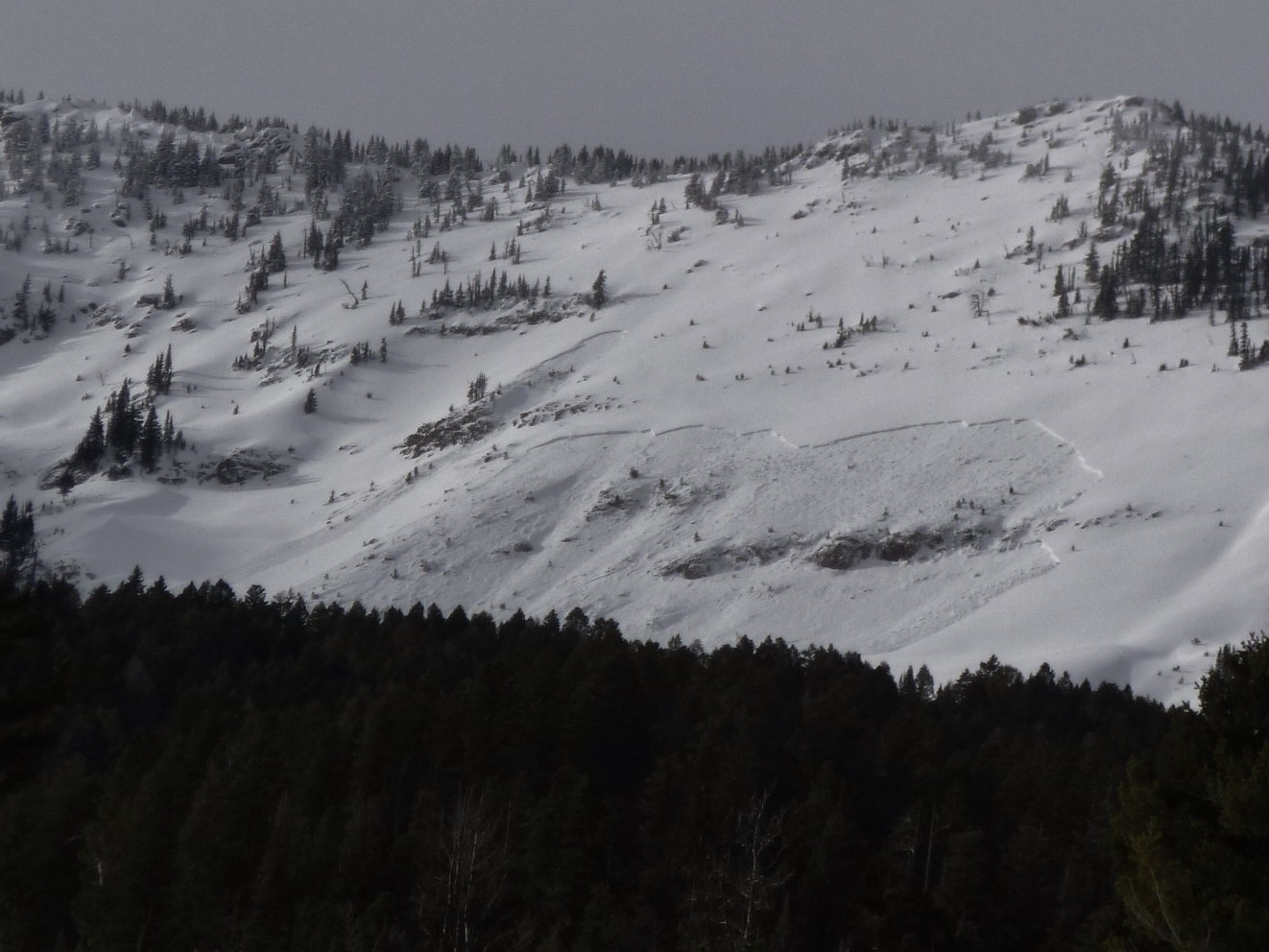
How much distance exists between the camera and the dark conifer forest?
31.6m

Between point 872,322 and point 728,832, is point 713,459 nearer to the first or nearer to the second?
point 872,322

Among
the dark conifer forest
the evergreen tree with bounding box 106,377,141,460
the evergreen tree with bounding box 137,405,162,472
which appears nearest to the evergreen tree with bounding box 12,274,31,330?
the evergreen tree with bounding box 106,377,141,460

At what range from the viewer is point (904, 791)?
135ft

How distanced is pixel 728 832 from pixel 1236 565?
41.6m

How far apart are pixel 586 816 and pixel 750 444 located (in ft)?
214

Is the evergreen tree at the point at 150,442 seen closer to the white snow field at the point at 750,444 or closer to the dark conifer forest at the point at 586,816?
the white snow field at the point at 750,444

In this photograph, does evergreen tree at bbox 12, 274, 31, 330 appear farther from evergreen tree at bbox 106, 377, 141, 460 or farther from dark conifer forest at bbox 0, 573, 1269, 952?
dark conifer forest at bbox 0, 573, 1269, 952

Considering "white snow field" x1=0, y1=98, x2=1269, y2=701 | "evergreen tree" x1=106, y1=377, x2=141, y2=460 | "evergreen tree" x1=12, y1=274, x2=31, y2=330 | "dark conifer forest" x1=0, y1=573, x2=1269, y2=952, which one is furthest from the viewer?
"evergreen tree" x1=12, y1=274, x2=31, y2=330

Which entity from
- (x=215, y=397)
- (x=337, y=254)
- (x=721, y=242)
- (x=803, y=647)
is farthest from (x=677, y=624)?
(x=337, y=254)

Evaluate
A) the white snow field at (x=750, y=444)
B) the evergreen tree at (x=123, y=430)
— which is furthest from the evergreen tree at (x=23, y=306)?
the evergreen tree at (x=123, y=430)

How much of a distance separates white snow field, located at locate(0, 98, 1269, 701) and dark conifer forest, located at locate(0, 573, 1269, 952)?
17.9m

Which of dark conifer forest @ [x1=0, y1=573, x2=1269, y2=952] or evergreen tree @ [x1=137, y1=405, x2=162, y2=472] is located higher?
dark conifer forest @ [x1=0, y1=573, x2=1269, y2=952]

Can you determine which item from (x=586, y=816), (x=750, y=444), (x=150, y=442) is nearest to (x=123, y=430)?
(x=150, y=442)

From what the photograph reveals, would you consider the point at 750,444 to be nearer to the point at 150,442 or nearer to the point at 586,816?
the point at 150,442
